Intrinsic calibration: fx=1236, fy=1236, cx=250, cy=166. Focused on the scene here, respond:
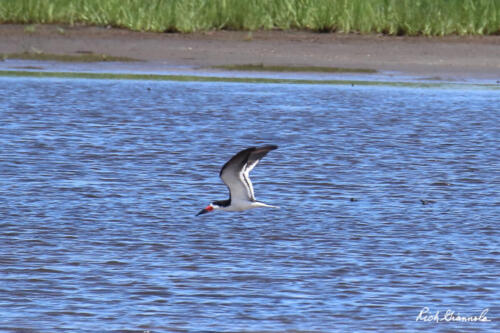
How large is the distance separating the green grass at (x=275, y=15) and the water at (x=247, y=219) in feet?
18.1

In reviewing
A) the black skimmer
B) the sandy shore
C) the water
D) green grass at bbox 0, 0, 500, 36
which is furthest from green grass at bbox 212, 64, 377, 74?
the black skimmer

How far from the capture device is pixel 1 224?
32.1 ft

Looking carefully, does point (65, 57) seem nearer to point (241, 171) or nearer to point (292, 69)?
point (292, 69)

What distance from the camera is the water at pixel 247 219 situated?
739 centimetres

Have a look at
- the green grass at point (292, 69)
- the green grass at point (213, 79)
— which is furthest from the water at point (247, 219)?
the green grass at point (292, 69)

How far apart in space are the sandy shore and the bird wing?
1325 centimetres

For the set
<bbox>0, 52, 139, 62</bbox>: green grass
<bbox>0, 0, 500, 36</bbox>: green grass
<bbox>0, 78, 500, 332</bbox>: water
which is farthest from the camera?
<bbox>0, 0, 500, 36</bbox>: green grass

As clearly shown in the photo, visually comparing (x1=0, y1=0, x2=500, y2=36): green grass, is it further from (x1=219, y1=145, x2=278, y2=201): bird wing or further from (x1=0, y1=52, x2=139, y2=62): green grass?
(x1=219, y1=145, x2=278, y2=201): bird wing

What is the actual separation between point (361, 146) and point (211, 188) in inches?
137

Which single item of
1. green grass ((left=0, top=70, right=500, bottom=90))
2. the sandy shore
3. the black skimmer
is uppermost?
the black skimmer

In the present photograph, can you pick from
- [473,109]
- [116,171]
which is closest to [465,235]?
[116,171]

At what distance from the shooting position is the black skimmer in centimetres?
823

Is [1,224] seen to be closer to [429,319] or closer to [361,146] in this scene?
[429,319]

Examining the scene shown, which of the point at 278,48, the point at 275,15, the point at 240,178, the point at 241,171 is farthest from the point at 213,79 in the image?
the point at 241,171
